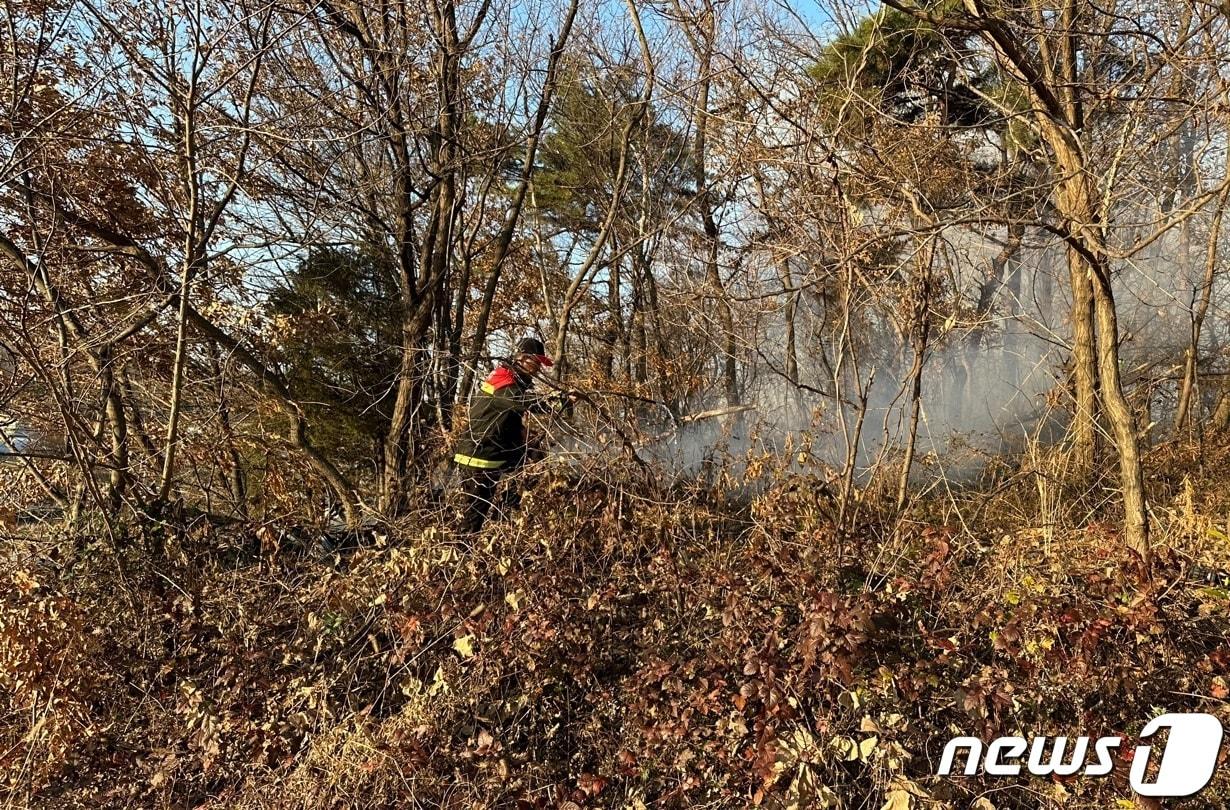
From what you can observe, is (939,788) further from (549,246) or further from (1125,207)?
(549,246)

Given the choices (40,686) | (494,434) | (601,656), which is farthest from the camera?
(494,434)

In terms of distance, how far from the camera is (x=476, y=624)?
402 cm

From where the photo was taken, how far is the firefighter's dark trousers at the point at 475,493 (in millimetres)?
4965

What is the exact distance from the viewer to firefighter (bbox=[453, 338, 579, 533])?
16.7ft

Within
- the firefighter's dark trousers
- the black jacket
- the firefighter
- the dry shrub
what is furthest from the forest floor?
the black jacket

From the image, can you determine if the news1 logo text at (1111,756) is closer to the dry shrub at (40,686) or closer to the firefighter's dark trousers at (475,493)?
the firefighter's dark trousers at (475,493)

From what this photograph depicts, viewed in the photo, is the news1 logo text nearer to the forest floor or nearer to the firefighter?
the forest floor

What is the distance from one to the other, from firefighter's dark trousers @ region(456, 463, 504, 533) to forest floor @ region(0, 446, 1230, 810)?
33cm

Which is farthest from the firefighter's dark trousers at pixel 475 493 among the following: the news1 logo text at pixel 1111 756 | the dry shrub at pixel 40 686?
the news1 logo text at pixel 1111 756

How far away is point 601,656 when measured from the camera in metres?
4.04

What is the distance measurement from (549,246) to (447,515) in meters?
10.2

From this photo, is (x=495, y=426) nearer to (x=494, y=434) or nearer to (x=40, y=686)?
(x=494, y=434)

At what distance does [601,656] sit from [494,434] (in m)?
2.00

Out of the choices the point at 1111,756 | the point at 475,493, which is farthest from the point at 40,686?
the point at 1111,756
